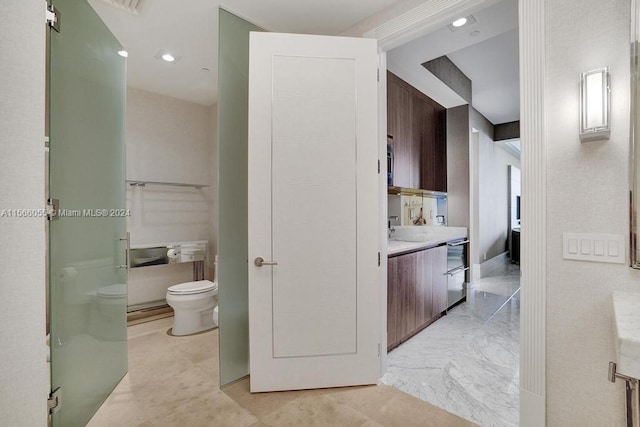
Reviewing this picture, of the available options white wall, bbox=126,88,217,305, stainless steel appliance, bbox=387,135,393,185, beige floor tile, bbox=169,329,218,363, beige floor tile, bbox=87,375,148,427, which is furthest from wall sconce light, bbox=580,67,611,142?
white wall, bbox=126,88,217,305

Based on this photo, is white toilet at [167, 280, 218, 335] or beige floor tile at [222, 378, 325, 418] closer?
beige floor tile at [222, 378, 325, 418]

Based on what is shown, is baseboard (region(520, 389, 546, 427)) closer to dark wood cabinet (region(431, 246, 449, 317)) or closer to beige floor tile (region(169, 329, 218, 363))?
dark wood cabinet (region(431, 246, 449, 317))

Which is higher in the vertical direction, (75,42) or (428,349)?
(75,42)

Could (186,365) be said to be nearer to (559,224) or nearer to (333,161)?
(333,161)

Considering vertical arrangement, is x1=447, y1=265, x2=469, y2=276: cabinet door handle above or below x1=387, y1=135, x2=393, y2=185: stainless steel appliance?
below

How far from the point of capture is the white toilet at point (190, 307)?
286 cm

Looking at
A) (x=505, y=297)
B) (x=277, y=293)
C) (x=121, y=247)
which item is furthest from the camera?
(x=505, y=297)

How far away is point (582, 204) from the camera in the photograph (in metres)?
1.30

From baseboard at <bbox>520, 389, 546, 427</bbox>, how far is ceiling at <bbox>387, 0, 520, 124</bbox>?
2.11m

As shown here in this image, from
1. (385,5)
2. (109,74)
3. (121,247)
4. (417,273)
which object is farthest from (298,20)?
(417,273)

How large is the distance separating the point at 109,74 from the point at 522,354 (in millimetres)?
2965

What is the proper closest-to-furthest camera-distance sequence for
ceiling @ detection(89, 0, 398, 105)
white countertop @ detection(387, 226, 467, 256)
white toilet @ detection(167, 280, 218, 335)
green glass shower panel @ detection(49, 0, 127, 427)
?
green glass shower panel @ detection(49, 0, 127, 427)
ceiling @ detection(89, 0, 398, 105)
white toilet @ detection(167, 280, 218, 335)
white countertop @ detection(387, 226, 467, 256)

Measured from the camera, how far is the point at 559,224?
1.36 m

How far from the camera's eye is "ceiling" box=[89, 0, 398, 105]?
2041mm
